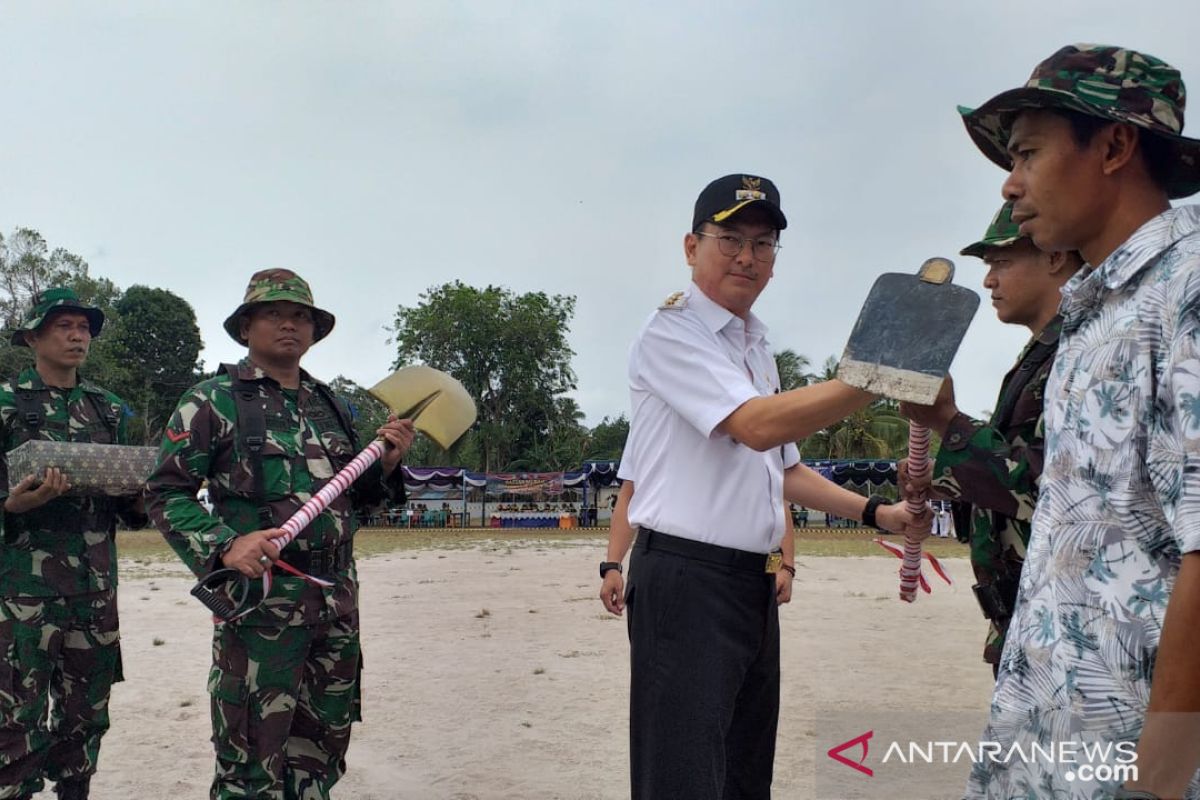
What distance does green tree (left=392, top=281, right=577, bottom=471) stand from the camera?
4194 centimetres

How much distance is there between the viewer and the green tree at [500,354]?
138 ft

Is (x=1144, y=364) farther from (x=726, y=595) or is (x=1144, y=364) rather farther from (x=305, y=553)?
(x=305, y=553)

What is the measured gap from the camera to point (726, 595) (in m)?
2.60

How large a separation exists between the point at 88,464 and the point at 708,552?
3.31 meters

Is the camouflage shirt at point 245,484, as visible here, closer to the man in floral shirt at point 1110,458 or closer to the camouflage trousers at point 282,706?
the camouflage trousers at point 282,706

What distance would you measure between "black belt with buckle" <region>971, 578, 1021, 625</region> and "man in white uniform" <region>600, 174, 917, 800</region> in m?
0.32

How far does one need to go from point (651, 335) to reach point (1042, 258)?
123 cm

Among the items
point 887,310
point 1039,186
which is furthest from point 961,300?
point 1039,186

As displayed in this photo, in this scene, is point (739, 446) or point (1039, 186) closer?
point (1039, 186)

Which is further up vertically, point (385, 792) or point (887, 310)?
point (887, 310)

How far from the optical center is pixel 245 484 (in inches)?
146

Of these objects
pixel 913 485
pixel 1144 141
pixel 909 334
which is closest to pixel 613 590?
pixel 913 485

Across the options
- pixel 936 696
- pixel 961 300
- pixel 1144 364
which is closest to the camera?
pixel 1144 364

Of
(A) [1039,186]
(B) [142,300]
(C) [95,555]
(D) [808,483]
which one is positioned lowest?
(C) [95,555]
